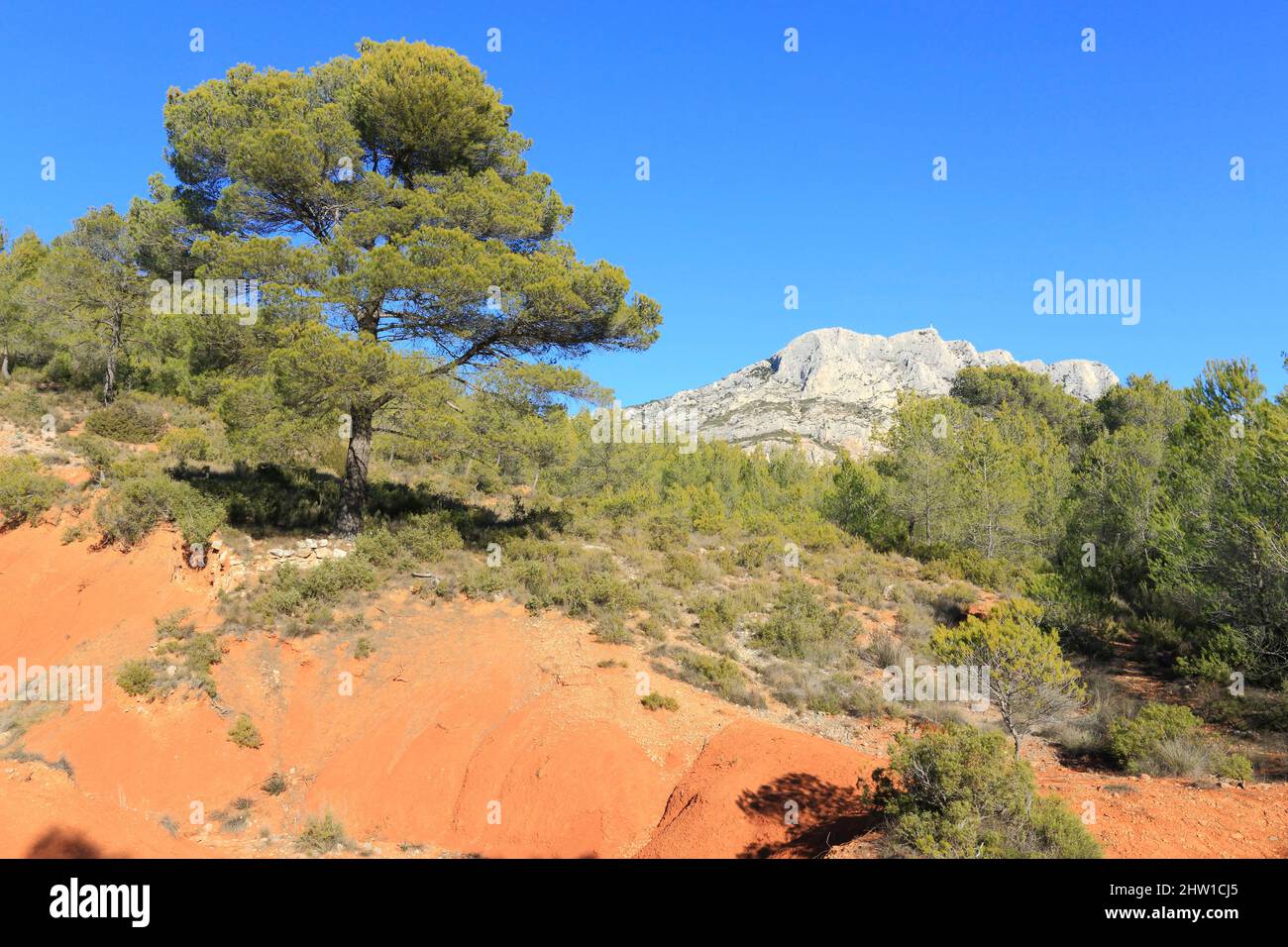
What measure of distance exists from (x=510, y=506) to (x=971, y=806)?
59.0 ft

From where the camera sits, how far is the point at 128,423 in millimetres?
18953

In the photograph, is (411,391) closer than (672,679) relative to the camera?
No

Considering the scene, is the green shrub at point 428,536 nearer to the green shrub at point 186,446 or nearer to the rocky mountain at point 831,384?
the green shrub at point 186,446

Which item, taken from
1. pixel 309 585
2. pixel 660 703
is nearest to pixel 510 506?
pixel 309 585

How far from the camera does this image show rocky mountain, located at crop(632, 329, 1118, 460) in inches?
4683

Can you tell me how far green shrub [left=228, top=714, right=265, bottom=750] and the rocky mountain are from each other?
99.3 m

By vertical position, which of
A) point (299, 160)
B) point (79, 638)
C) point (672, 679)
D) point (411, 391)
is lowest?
point (672, 679)

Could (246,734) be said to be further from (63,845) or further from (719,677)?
(719,677)

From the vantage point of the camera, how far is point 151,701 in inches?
393

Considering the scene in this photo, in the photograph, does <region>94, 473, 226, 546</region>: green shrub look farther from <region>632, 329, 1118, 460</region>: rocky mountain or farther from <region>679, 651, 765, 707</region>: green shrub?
<region>632, 329, 1118, 460</region>: rocky mountain

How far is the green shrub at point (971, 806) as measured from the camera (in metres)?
5.04

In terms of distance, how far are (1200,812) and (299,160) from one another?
1866 cm
